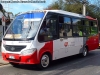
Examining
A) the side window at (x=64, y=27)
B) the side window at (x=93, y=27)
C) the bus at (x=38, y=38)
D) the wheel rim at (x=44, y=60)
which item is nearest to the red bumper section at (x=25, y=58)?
the bus at (x=38, y=38)

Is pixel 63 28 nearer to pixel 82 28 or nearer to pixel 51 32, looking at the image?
pixel 51 32

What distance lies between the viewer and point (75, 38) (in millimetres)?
12727

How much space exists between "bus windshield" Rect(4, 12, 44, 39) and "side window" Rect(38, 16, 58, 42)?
0.30 meters

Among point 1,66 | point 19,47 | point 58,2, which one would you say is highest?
point 58,2

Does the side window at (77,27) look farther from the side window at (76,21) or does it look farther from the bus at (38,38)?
the bus at (38,38)

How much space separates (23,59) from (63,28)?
3.18 metres

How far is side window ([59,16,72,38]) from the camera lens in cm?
1106

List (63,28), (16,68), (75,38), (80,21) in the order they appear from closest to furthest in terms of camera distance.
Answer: (16,68) < (63,28) < (75,38) < (80,21)

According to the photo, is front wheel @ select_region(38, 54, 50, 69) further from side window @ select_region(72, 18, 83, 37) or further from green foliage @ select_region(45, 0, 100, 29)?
green foliage @ select_region(45, 0, 100, 29)

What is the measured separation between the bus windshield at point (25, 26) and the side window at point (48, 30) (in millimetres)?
302

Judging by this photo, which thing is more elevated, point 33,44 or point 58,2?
point 58,2

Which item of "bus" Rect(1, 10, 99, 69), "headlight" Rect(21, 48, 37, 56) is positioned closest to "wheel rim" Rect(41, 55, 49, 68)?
"bus" Rect(1, 10, 99, 69)

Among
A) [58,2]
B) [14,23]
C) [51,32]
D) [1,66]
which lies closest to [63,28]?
→ [51,32]

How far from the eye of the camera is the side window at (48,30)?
31.3ft
